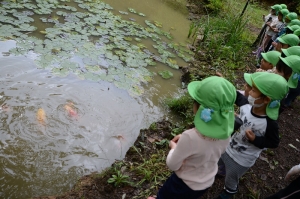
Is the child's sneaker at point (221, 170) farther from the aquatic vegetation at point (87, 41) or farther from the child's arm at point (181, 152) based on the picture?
the aquatic vegetation at point (87, 41)

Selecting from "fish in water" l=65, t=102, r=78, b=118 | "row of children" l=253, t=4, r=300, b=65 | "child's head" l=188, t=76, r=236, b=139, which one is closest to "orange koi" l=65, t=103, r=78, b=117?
"fish in water" l=65, t=102, r=78, b=118

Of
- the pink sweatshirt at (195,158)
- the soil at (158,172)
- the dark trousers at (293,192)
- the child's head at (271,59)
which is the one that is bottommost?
the soil at (158,172)

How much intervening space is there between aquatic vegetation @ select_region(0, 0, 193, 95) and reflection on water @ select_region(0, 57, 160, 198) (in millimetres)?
340

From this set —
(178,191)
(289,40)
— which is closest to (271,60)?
(289,40)

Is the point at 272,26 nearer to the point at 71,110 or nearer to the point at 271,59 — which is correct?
the point at 271,59

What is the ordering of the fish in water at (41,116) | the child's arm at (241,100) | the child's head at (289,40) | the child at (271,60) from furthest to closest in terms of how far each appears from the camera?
1. the child's head at (289,40)
2. the fish in water at (41,116)
3. the child at (271,60)
4. the child's arm at (241,100)

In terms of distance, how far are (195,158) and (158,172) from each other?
134 cm

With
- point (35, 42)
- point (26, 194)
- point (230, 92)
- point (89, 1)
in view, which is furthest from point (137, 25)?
point (230, 92)

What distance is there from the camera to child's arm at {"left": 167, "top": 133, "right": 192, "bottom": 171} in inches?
58.4

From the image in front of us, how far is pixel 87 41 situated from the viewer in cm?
517

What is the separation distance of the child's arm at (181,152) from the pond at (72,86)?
1579 millimetres

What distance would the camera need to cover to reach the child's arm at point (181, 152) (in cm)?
148

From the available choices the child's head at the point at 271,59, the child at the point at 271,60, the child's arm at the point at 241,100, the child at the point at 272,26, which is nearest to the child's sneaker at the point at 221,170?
the child's arm at the point at 241,100

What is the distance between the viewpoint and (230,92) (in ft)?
4.80
